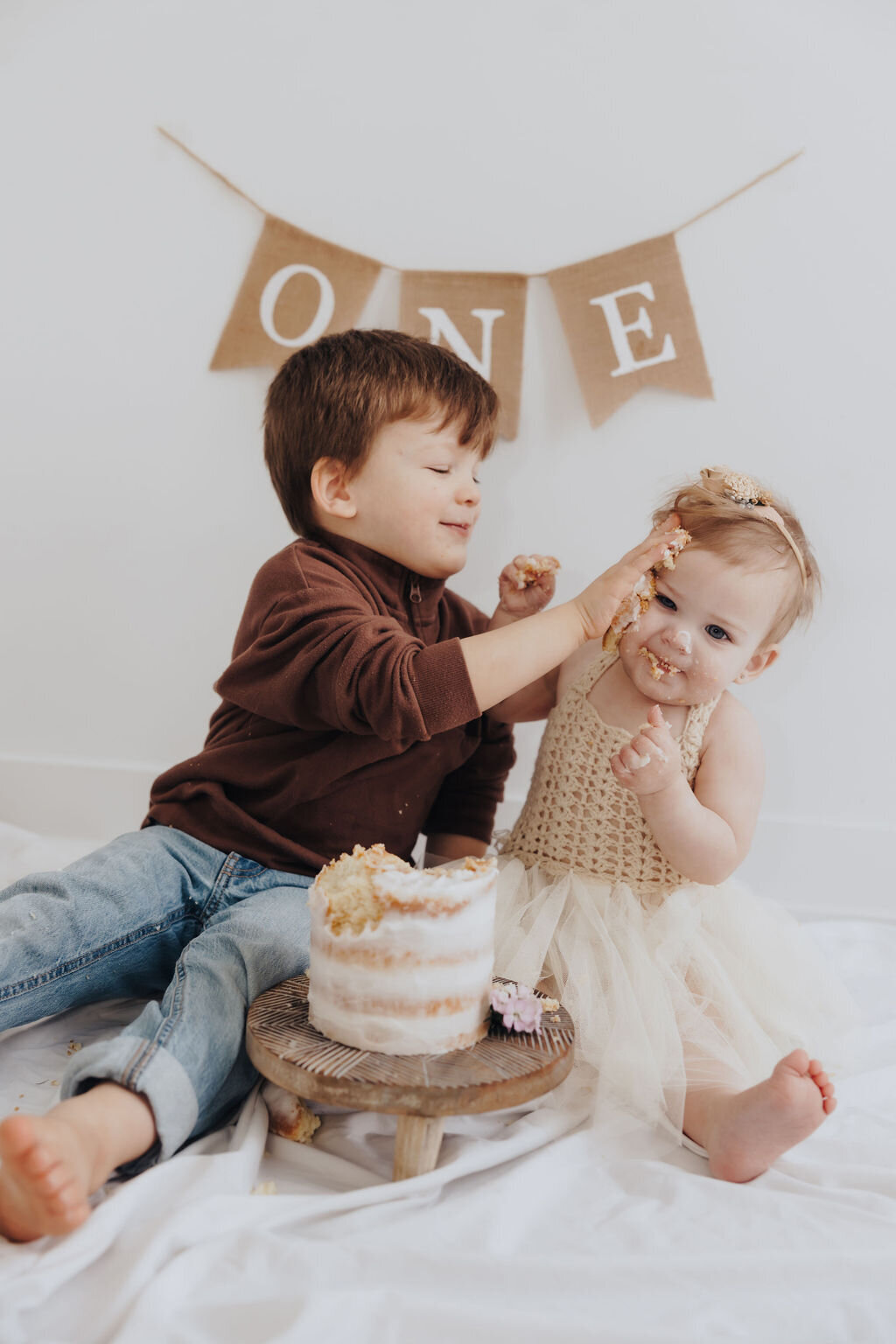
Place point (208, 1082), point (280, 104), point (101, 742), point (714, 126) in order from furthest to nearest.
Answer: point (101, 742) → point (280, 104) → point (714, 126) → point (208, 1082)

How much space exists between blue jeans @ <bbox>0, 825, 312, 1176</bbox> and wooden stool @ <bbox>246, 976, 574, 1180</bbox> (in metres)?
0.06

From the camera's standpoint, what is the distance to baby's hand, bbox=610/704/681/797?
1076 millimetres

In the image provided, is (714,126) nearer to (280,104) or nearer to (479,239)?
(479,239)

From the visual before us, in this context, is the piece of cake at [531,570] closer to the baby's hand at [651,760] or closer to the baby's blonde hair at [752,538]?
the baby's blonde hair at [752,538]

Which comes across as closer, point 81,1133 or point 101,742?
point 81,1133

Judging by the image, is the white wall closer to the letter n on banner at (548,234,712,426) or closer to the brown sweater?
the letter n on banner at (548,234,712,426)

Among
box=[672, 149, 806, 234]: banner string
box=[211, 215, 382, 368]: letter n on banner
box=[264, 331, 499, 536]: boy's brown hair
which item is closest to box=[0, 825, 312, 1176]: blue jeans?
box=[264, 331, 499, 536]: boy's brown hair

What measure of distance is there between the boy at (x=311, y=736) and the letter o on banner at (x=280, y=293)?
17.7 inches

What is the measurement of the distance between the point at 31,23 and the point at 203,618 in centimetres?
112

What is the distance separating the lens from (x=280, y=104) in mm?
1847

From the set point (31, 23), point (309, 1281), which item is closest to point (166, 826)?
point (309, 1281)

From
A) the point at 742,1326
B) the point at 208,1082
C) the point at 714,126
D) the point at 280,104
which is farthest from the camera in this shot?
the point at 280,104

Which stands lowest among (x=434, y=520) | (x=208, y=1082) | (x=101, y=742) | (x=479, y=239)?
(x=101, y=742)

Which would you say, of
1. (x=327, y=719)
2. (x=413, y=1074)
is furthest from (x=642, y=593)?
(x=413, y=1074)
